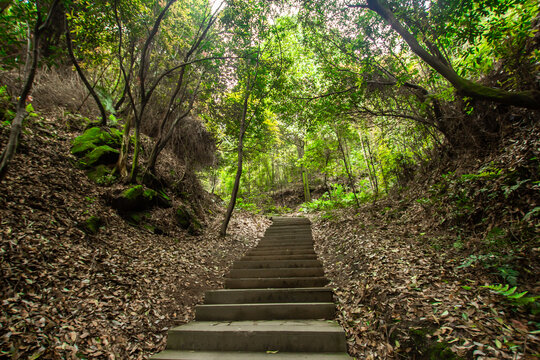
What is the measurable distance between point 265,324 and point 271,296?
0.75 m

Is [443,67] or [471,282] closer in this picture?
[471,282]


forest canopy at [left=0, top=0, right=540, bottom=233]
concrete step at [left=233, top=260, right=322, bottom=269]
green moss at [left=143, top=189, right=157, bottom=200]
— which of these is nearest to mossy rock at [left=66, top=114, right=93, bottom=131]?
forest canopy at [left=0, top=0, right=540, bottom=233]

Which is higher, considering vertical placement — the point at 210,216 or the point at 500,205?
the point at 210,216

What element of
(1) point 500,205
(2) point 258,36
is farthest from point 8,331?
(2) point 258,36

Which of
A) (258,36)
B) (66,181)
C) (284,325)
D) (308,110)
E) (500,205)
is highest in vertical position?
(258,36)

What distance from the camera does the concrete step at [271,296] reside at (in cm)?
402

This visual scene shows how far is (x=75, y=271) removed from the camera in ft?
11.4

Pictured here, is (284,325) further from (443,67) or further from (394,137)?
(394,137)

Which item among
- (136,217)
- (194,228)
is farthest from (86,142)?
(194,228)

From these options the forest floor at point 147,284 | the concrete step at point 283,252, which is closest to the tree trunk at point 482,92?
the forest floor at point 147,284

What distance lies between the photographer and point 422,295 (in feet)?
9.84

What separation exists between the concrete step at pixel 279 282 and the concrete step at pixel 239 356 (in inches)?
68.6

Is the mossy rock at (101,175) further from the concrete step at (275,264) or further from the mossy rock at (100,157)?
the concrete step at (275,264)

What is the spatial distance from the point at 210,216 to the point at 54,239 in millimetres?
6763
